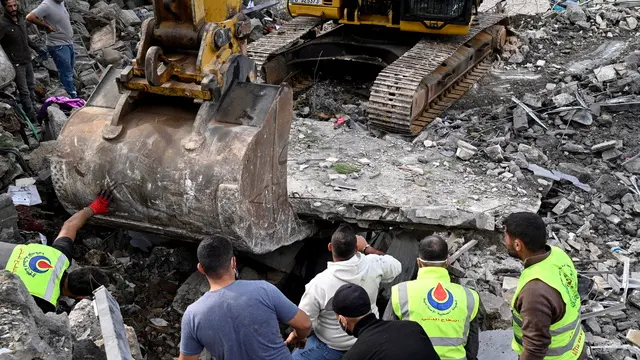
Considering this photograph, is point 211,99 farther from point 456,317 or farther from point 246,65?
point 456,317

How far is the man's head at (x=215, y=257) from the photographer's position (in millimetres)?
3535

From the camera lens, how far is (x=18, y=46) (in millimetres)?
7988

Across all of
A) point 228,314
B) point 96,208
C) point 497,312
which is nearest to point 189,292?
point 96,208

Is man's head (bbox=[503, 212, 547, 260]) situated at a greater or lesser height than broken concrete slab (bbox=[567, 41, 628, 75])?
greater

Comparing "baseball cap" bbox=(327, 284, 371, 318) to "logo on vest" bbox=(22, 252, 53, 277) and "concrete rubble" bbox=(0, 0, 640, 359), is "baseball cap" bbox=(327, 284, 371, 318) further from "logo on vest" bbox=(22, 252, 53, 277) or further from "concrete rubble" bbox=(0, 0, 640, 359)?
"logo on vest" bbox=(22, 252, 53, 277)

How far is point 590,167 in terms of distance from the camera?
26.0ft

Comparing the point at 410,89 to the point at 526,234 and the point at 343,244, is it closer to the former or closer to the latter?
the point at 343,244

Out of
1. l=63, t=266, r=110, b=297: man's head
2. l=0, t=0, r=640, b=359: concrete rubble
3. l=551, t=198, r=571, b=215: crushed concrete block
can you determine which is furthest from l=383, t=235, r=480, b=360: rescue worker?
l=551, t=198, r=571, b=215: crushed concrete block

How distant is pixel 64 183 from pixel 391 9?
630cm

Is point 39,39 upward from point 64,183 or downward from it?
downward

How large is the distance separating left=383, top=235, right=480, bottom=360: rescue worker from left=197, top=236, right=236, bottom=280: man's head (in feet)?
3.17

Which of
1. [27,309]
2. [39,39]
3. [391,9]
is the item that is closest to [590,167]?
[391,9]

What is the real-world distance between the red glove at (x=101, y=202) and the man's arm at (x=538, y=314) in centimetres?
316

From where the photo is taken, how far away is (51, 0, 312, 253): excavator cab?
475 cm
